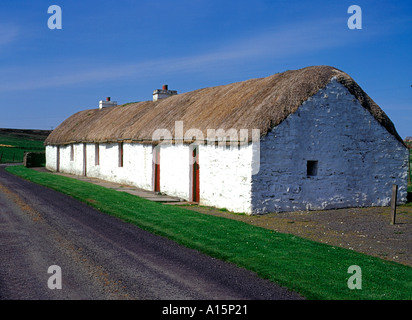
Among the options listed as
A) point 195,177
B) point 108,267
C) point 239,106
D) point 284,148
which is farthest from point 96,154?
point 108,267

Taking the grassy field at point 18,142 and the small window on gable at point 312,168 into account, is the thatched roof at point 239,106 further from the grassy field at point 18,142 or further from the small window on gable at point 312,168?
the grassy field at point 18,142

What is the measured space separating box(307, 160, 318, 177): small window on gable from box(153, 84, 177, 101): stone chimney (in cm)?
1570

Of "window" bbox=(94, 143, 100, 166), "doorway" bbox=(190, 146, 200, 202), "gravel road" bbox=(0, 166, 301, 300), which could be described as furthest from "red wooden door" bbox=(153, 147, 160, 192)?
"window" bbox=(94, 143, 100, 166)

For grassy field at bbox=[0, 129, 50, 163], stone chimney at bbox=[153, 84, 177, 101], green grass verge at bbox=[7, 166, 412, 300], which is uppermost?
stone chimney at bbox=[153, 84, 177, 101]

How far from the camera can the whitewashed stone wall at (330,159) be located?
47.6 ft

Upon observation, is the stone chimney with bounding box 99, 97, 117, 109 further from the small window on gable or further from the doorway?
the small window on gable

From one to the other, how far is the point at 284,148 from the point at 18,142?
221 feet

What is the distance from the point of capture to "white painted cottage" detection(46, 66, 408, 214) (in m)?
14.5

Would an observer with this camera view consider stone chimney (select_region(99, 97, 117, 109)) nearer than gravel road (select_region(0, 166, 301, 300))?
No

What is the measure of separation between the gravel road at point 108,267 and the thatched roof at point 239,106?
6520mm

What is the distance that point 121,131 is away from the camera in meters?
25.4

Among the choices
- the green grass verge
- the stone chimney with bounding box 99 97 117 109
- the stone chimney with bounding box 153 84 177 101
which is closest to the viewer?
the green grass verge
